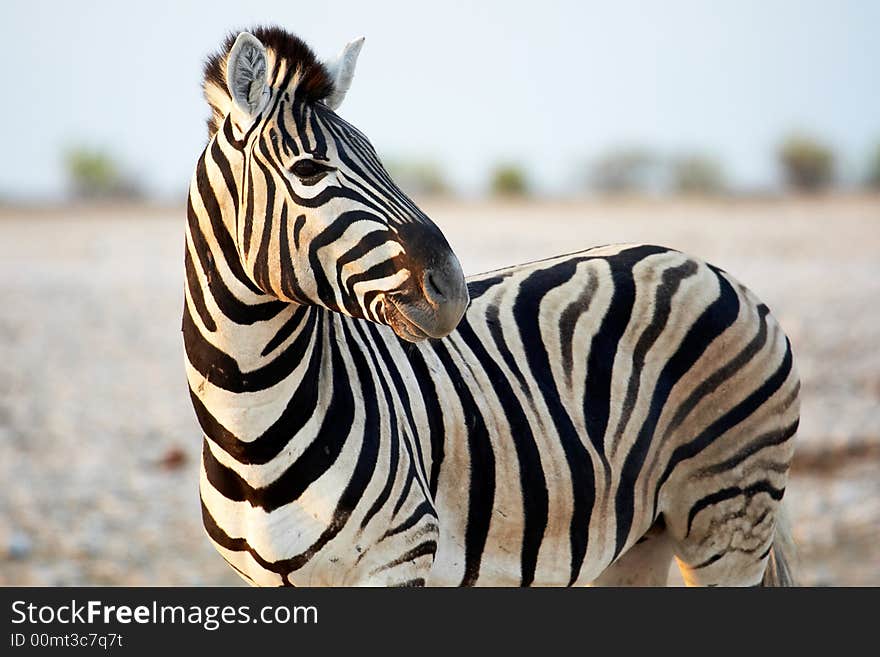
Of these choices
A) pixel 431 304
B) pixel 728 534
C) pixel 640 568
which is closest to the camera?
pixel 431 304

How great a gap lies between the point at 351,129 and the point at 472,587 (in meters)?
1.27

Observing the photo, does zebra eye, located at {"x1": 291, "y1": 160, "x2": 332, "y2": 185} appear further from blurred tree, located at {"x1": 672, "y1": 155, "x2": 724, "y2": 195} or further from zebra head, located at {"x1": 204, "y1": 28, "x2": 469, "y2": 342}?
blurred tree, located at {"x1": 672, "y1": 155, "x2": 724, "y2": 195}

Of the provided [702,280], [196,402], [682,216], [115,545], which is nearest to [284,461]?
[196,402]

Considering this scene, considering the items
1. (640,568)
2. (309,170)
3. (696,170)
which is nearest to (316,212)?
(309,170)

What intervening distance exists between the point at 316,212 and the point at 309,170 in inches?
4.1

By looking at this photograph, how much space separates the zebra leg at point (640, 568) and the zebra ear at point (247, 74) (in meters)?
1.99

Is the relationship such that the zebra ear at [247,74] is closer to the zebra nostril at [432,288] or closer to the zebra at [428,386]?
the zebra at [428,386]

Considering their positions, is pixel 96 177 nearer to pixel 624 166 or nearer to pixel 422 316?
pixel 624 166

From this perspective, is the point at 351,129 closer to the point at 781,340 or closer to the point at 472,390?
the point at 472,390

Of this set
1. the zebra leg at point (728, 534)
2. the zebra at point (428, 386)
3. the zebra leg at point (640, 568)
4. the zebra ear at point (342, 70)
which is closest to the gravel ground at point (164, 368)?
the zebra leg at point (640, 568)

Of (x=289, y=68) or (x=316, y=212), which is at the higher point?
(x=289, y=68)

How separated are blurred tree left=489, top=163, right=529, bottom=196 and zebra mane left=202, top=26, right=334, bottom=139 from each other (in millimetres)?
22369

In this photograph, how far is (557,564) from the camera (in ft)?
10.1

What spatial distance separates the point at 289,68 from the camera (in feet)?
8.35
